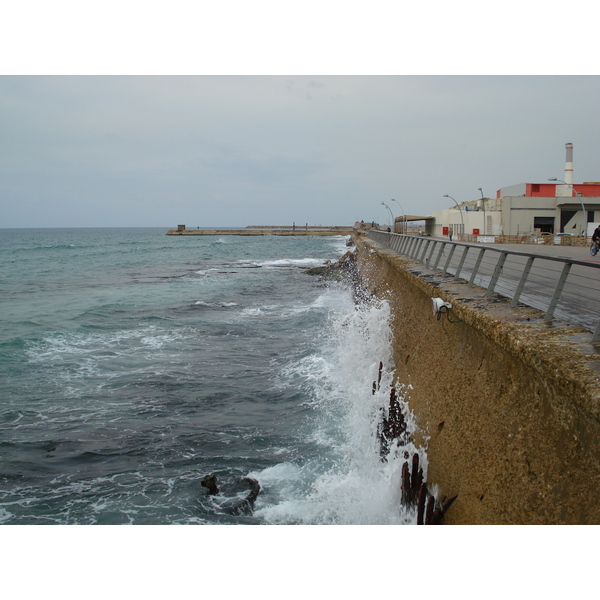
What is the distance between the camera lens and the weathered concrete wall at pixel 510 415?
350 cm

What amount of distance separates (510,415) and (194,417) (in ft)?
23.1

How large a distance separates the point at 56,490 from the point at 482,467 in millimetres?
6015

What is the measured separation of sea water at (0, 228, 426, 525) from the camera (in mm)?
7027

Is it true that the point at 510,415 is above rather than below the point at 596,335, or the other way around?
below

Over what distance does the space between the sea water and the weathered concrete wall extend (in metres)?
1.07

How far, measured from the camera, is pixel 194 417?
10.2 m

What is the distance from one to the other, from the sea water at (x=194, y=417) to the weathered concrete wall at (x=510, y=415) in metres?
1.07

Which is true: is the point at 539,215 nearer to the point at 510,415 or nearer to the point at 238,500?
the point at 238,500

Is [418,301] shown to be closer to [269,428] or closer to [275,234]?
[269,428]

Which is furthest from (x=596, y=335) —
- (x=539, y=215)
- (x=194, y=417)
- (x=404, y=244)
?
(x=539, y=215)

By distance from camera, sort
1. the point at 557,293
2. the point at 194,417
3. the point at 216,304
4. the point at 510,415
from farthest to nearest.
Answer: the point at 216,304, the point at 194,417, the point at 557,293, the point at 510,415

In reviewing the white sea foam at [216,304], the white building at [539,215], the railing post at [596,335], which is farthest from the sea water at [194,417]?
the white building at [539,215]

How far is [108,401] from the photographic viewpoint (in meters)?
11.0

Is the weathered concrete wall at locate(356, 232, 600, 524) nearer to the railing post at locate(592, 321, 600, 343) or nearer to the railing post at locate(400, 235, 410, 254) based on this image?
the railing post at locate(592, 321, 600, 343)
